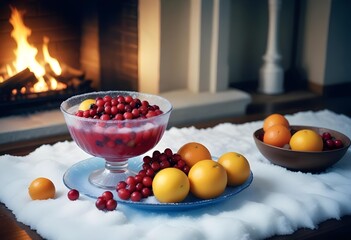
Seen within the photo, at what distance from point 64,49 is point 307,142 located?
1746 mm

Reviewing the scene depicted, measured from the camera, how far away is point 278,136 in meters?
2.01

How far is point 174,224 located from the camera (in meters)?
1.63

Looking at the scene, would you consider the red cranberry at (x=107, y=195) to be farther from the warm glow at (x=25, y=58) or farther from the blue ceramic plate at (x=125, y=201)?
the warm glow at (x=25, y=58)

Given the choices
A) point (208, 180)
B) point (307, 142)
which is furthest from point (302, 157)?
point (208, 180)

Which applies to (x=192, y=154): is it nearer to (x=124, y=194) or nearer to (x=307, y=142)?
(x=124, y=194)

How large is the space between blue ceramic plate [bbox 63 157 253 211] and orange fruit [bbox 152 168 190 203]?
0.02 meters

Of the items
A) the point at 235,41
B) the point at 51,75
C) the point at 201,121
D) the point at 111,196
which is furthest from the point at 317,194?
the point at 235,41

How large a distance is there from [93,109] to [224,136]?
879 millimetres

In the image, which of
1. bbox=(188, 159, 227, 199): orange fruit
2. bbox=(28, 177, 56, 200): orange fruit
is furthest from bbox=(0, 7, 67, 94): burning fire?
bbox=(188, 159, 227, 199): orange fruit

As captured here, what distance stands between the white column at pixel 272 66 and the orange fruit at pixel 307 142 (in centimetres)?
161

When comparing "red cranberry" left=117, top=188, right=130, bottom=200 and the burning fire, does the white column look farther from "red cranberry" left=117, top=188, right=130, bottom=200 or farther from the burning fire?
"red cranberry" left=117, top=188, right=130, bottom=200

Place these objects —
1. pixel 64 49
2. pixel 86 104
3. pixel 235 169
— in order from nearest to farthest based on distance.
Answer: pixel 235 169, pixel 86 104, pixel 64 49

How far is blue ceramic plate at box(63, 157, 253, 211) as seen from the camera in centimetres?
167

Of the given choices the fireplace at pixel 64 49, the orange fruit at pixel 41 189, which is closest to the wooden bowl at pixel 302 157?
the orange fruit at pixel 41 189
